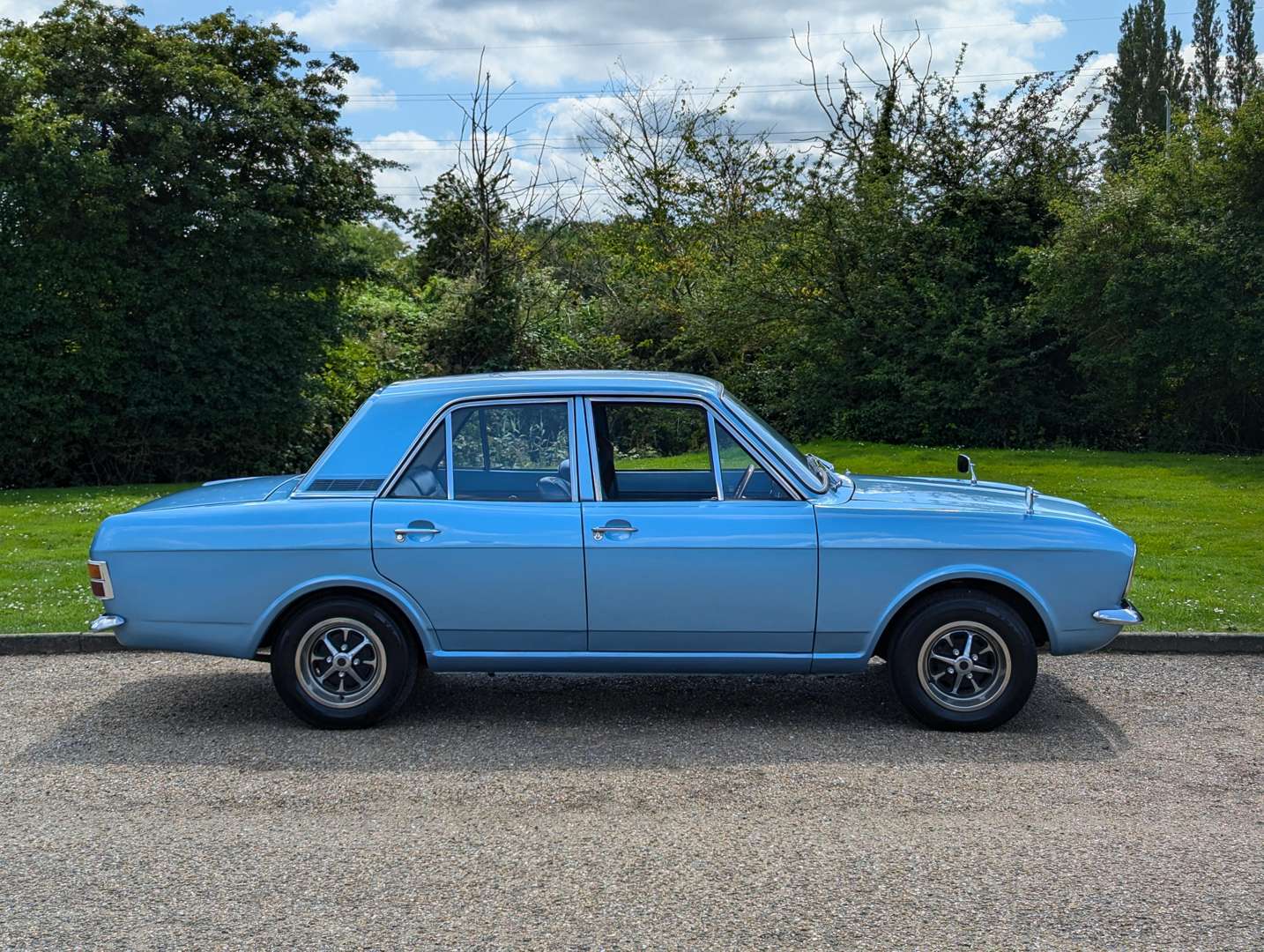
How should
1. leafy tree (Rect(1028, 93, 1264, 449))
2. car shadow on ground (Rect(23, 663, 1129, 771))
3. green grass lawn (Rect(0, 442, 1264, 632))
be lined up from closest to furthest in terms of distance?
car shadow on ground (Rect(23, 663, 1129, 771)) → green grass lawn (Rect(0, 442, 1264, 632)) → leafy tree (Rect(1028, 93, 1264, 449))

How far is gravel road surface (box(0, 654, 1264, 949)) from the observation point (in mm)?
4152

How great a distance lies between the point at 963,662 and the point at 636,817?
200 centimetres

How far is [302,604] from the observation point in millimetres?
6375

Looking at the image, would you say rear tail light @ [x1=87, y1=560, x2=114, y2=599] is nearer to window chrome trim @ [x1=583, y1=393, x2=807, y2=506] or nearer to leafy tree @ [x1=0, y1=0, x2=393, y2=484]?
window chrome trim @ [x1=583, y1=393, x2=807, y2=506]

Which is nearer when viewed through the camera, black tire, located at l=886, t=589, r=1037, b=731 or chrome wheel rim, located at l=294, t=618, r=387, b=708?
black tire, located at l=886, t=589, r=1037, b=731

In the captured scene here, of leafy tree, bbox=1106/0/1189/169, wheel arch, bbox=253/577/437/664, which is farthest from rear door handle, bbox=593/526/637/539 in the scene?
leafy tree, bbox=1106/0/1189/169

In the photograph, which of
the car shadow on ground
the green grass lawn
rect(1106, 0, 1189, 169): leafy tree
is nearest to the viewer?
the car shadow on ground

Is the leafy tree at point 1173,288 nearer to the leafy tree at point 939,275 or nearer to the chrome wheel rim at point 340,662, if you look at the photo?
the leafy tree at point 939,275

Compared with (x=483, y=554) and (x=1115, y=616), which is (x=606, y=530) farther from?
(x=1115, y=616)

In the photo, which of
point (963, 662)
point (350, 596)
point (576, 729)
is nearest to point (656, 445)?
point (576, 729)

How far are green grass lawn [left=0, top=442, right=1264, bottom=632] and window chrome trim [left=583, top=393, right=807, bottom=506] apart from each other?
11.1 feet

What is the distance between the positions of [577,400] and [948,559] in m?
2.03

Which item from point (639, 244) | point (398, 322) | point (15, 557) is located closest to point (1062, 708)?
point (15, 557)

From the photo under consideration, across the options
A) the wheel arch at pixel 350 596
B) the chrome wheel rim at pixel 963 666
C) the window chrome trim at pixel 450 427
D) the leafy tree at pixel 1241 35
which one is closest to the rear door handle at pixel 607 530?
the window chrome trim at pixel 450 427
